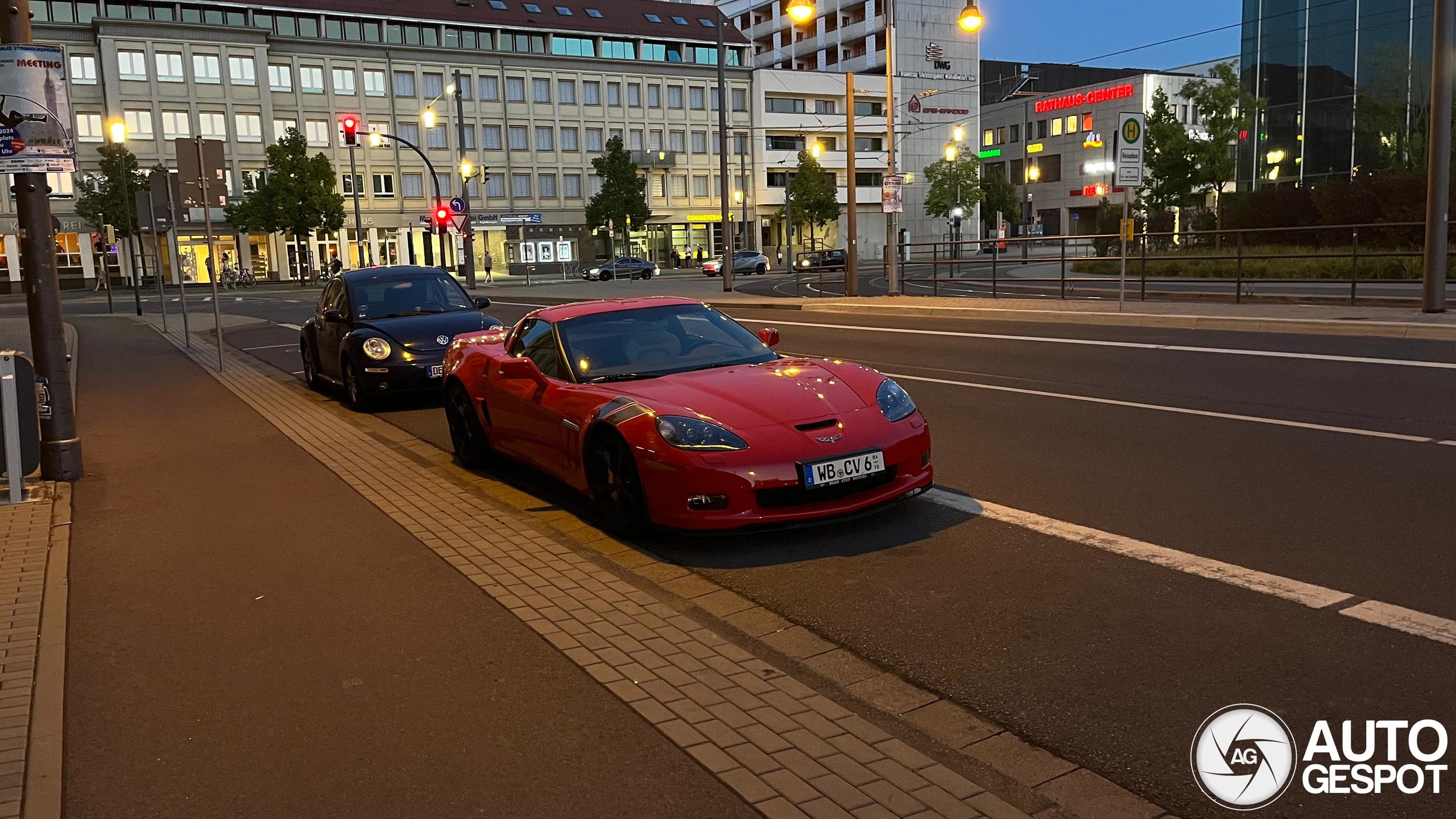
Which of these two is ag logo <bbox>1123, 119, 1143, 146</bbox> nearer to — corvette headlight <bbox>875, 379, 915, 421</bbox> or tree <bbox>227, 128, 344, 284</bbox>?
corvette headlight <bbox>875, 379, 915, 421</bbox>

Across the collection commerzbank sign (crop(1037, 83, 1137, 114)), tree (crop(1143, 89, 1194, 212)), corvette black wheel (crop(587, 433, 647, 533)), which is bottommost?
corvette black wheel (crop(587, 433, 647, 533))

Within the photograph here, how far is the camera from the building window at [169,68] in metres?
66.4

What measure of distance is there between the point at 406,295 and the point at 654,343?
7.07 metres

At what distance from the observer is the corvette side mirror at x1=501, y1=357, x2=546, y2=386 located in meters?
7.54

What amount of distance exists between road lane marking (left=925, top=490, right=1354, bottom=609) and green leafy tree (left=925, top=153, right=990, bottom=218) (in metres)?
78.3

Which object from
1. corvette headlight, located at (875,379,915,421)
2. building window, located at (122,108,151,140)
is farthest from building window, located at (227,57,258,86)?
corvette headlight, located at (875,379,915,421)

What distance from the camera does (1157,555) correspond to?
220 inches

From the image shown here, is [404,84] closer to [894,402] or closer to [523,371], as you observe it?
[523,371]

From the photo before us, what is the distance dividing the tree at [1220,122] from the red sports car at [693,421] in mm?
48027

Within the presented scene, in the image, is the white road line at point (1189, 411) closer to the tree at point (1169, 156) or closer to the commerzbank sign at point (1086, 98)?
the tree at point (1169, 156)

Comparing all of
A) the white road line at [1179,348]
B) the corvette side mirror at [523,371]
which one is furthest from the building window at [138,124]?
the corvette side mirror at [523,371]

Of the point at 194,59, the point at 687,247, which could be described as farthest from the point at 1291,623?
the point at 687,247

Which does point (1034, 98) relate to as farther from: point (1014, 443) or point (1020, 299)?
point (1014, 443)

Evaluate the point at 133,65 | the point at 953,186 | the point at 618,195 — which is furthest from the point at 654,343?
the point at 953,186
